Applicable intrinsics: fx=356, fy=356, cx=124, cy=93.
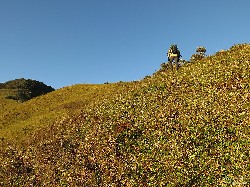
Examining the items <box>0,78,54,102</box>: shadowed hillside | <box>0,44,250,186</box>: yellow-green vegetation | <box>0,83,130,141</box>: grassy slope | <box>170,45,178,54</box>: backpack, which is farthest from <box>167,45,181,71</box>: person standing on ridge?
<box>0,78,54,102</box>: shadowed hillside

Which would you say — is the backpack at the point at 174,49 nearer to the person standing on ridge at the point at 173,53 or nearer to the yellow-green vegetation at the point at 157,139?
the person standing on ridge at the point at 173,53

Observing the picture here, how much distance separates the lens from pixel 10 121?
2127 inches

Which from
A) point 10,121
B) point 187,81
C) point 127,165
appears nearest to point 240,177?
point 127,165

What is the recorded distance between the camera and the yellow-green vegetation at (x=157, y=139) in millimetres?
22594

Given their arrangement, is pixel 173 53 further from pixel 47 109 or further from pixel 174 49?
pixel 47 109

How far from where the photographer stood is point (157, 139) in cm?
2728

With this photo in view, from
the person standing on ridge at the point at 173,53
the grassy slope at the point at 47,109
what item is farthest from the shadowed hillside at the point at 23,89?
the person standing on ridge at the point at 173,53

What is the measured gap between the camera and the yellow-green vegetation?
890 inches

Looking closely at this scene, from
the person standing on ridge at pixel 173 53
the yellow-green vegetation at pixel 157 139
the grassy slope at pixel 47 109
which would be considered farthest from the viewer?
the grassy slope at pixel 47 109

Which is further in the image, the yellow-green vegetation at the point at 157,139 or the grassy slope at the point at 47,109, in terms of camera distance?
the grassy slope at the point at 47,109

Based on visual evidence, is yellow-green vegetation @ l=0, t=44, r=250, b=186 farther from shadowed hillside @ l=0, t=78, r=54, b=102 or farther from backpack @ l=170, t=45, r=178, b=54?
shadowed hillside @ l=0, t=78, r=54, b=102

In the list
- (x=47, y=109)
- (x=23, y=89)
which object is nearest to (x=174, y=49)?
(x=47, y=109)

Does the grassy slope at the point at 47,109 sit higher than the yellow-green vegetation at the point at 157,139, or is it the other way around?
the grassy slope at the point at 47,109

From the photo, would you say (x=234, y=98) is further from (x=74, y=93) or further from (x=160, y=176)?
(x=74, y=93)
